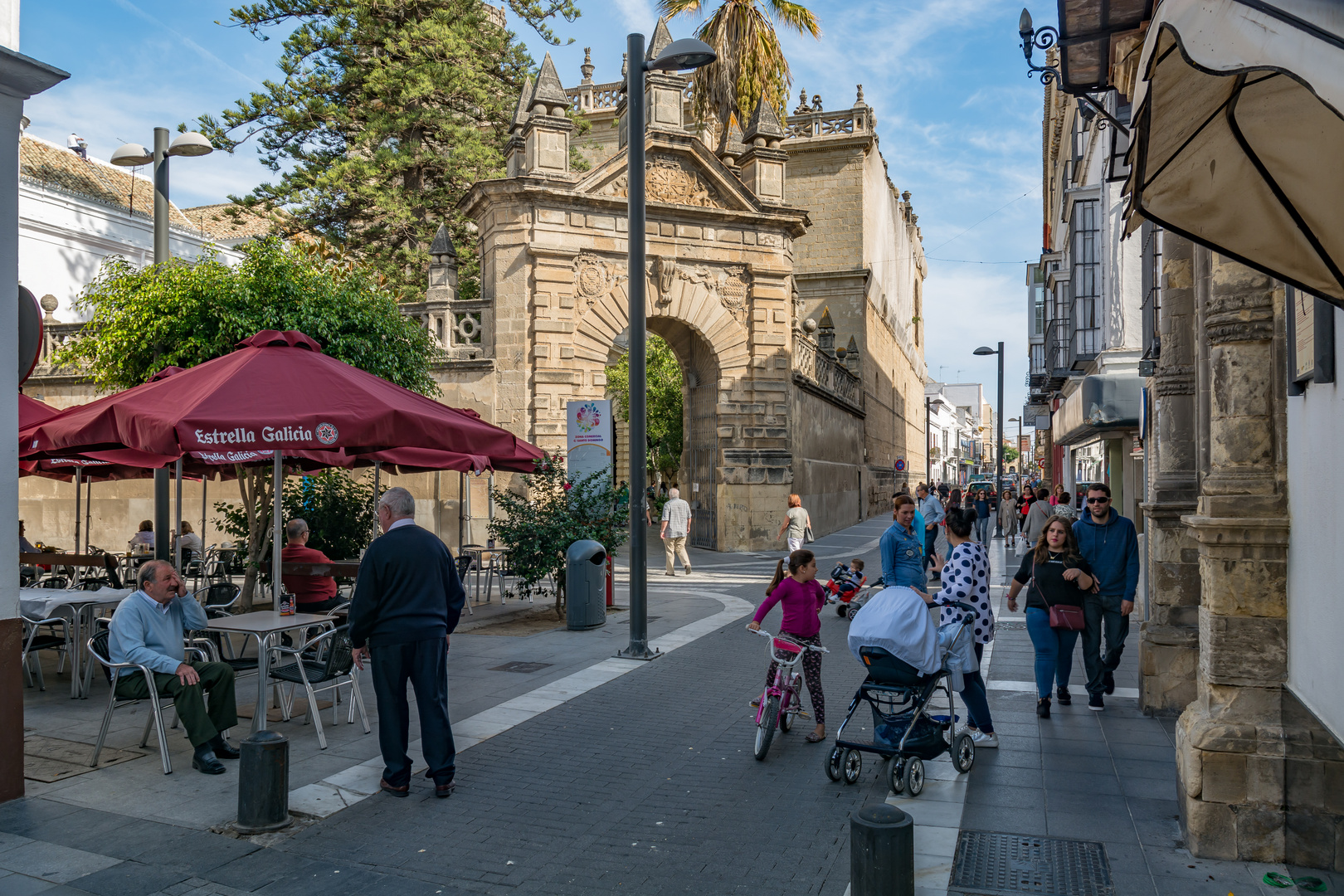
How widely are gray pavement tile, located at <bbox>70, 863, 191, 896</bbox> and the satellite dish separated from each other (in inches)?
115

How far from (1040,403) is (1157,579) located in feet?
106

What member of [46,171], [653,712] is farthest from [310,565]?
[46,171]

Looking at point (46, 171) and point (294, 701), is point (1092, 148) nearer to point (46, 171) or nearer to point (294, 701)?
point (294, 701)

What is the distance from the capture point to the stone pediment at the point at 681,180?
72.5 ft

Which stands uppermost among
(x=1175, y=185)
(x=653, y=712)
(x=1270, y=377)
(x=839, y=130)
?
(x=839, y=130)

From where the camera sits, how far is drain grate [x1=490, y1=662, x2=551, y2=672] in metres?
9.42

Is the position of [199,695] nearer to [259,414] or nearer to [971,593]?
[259,414]

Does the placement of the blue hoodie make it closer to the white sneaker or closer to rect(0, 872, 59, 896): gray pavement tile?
the white sneaker

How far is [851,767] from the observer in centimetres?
595

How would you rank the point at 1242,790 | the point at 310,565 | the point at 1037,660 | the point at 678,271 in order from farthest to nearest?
the point at 678,271 → the point at 310,565 → the point at 1037,660 → the point at 1242,790

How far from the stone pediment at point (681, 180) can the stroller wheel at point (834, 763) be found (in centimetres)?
1772

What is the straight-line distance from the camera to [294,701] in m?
8.13

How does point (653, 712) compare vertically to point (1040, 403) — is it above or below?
below

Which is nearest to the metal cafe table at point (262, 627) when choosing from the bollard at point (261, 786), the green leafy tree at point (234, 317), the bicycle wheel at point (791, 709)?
the bollard at point (261, 786)
